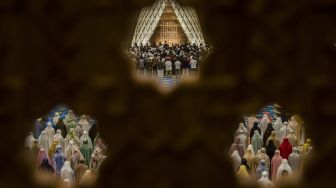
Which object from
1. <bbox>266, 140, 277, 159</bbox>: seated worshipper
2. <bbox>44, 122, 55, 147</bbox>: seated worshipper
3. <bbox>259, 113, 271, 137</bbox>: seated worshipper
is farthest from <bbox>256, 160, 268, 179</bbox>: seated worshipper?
<bbox>44, 122, 55, 147</bbox>: seated worshipper

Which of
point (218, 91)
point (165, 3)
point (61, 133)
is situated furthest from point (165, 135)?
point (165, 3)

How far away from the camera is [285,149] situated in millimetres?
3996

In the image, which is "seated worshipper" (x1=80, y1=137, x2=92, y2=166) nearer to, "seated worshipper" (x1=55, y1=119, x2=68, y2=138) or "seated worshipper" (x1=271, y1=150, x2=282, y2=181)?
"seated worshipper" (x1=55, y1=119, x2=68, y2=138)

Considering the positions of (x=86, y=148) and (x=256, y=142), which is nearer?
(x=86, y=148)

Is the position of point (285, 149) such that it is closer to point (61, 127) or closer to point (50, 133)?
point (50, 133)

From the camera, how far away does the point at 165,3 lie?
11.3 metres

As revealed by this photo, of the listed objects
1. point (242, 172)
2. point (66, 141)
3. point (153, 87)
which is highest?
point (153, 87)

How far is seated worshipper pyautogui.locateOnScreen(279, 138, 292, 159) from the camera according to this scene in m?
3.95

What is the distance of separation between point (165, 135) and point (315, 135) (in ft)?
0.41

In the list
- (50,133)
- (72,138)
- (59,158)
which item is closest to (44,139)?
(50,133)

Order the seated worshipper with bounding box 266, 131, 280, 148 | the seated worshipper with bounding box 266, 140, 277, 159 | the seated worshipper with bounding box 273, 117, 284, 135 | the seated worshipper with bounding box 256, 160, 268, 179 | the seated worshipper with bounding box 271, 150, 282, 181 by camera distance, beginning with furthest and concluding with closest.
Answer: the seated worshipper with bounding box 273, 117, 284, 135
the seated worshipper with bounding box 266, 131, 280, 148
the seated worshipper with bounding box 266, 140, 277, 159
the seated worshipper with bounding box 271, 150, 282, 181
the seated worshipper with bounding box 256, 160, 268, 179

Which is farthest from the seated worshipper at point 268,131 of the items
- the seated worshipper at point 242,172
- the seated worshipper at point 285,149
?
the seated worshipper at point 242,172

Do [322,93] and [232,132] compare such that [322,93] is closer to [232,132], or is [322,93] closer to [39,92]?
[232,132]

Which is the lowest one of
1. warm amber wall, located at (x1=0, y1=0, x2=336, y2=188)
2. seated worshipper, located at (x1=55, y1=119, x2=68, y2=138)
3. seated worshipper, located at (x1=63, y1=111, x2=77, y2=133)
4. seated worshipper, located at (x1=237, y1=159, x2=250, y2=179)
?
seated worshipper, located at (x1=55, y1=119, x2=68, y2=138)
